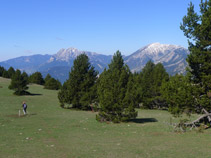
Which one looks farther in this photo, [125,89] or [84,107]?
[84,107]

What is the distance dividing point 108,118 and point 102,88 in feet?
12.8

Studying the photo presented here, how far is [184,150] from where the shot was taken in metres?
15.8

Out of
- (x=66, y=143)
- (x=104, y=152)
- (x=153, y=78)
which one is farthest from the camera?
(x=153, y=78)

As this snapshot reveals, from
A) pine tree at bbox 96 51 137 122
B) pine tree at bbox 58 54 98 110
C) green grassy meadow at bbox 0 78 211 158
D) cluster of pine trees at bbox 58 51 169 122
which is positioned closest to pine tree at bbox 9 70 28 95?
cluster of pine trees at bbox 58 51 169 122

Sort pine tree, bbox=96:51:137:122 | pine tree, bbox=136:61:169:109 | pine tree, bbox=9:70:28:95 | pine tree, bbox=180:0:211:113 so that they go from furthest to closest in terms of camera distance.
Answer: pine tree, bbox=9:70:28:95, pine tree, bbox=136:61:169:109, pine tree, bbox=96:51:137:122, pine tree, bbox=180:0:211:113

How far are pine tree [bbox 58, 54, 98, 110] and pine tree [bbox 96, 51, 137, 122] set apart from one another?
46.2 feet

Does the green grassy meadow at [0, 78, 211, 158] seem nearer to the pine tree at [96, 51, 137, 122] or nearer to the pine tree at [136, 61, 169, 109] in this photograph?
the pine tree at [96, 51, 137, 122]

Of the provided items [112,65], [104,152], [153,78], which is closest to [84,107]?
[112,65]

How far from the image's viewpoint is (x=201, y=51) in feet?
74.3

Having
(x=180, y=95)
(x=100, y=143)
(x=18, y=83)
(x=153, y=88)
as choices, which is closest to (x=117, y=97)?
(x=180, y=95)

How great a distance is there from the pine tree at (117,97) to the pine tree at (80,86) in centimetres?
1407

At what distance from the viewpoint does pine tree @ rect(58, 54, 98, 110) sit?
145 feet

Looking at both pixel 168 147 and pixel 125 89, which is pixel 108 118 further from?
pixel 168 147

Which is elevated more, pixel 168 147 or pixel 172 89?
pixel 172 89
